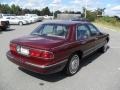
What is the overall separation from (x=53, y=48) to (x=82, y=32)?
72.2 inches

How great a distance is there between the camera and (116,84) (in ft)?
17.1

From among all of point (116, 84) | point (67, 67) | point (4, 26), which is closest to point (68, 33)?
point (67, 67)

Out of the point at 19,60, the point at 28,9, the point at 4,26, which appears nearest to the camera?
the point at 19,60

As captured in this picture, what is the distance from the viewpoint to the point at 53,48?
4.89 meters

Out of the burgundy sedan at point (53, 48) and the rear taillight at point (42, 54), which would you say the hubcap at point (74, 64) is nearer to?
the burgundy sedan at point (53, 48)

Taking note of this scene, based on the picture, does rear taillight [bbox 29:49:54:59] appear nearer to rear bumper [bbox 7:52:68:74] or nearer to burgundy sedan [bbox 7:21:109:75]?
burgundy sedan [bbox 7:21:109:75]

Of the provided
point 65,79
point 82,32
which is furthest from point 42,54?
point 82,32

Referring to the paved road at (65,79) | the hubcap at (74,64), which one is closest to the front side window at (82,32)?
the hubcap at (74,64)

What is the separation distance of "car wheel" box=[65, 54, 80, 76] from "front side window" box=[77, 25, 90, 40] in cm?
64

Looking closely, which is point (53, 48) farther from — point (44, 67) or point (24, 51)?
point (24, 51)

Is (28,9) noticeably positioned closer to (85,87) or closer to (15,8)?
(15,8)

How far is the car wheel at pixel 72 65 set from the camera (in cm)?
562

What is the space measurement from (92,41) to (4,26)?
13888 millimetres

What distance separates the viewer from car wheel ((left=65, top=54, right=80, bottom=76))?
18.4 ft
